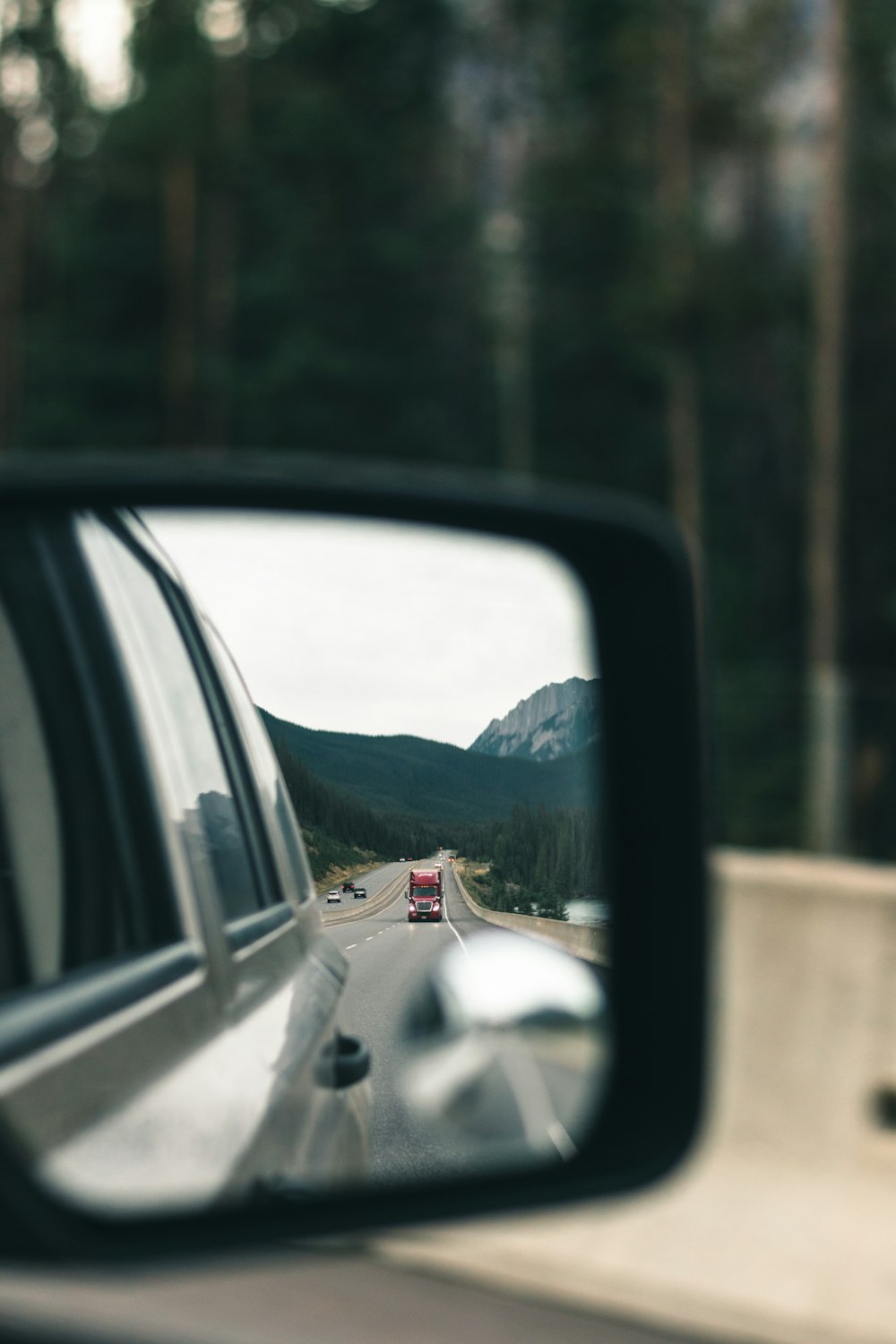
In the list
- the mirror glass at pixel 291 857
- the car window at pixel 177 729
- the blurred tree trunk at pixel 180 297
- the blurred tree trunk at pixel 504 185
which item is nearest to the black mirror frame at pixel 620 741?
the mirror glass at pixel 291 857

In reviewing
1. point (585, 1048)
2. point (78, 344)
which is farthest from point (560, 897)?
point (78, 344)

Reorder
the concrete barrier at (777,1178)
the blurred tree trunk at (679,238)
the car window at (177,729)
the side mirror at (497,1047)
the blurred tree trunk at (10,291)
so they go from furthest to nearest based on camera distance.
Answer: the blurred tree trunk at (10,291) → the blurred tree trunk at (679,238) → the concrete barrier at (777,1178) → the car window at (177,729) → the side mirror at (497,1047)

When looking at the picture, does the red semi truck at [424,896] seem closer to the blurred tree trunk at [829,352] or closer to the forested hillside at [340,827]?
the forested hillside at [340,827]

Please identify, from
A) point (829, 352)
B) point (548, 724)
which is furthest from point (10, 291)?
point (548, 724)

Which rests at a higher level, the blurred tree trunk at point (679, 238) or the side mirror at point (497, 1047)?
the blurred tree trunk at point (679, 238)

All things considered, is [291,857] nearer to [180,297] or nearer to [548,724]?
[548,724]

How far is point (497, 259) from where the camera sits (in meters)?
44.6

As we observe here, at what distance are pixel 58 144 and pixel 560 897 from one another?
58.7 m

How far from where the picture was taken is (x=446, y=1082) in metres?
1.49

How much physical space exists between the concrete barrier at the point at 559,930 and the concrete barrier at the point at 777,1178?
2957 millimetres

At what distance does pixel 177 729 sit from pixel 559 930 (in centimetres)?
52

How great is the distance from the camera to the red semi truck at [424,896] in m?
1.56

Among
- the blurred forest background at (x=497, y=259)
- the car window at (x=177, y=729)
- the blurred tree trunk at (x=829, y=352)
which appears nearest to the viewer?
the car window at (x=177, y=729)

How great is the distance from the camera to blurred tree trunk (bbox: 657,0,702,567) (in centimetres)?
3350
